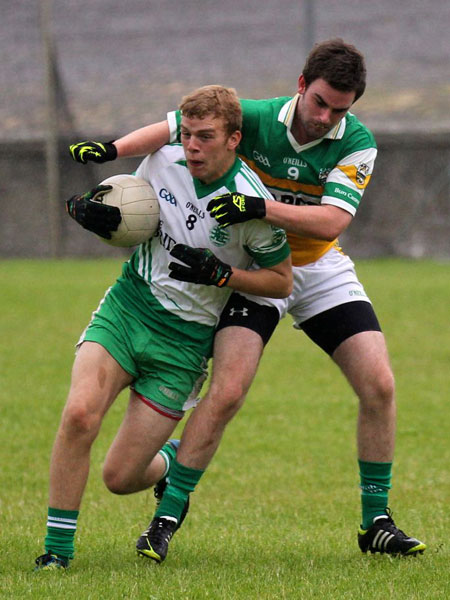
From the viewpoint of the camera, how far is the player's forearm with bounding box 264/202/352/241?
16.9ft

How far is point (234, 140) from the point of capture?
5.27 meters

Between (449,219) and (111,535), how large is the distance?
20.8 metres

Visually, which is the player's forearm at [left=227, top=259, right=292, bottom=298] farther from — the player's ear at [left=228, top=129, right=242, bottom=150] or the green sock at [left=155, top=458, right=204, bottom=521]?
the green sock at [left=155, top=458, right=204, bottom=521]

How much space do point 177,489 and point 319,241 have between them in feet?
5.12

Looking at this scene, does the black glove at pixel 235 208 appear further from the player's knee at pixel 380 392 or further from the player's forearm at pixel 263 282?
the player's knee at pixel 380 392

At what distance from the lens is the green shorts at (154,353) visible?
5383mm

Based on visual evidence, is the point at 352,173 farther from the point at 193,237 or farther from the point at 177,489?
the point at 177,489

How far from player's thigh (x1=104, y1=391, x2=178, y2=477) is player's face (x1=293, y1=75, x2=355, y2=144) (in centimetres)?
162

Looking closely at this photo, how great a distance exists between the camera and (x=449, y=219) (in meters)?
25.8

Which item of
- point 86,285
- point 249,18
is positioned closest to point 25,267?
point 86,285

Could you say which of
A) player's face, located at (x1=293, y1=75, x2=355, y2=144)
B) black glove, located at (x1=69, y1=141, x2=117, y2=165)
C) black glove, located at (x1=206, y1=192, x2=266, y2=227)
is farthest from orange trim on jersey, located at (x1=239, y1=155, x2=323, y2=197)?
black glove, located at (x1=69, y1=141, x2=117, y2=165)

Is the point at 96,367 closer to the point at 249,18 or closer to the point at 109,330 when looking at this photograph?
the point at 109,330

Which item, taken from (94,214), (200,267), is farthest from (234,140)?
(94,214)

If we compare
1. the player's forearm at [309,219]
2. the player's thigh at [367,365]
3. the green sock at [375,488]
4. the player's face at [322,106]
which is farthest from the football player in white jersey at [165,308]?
the green sock at [375,488]
